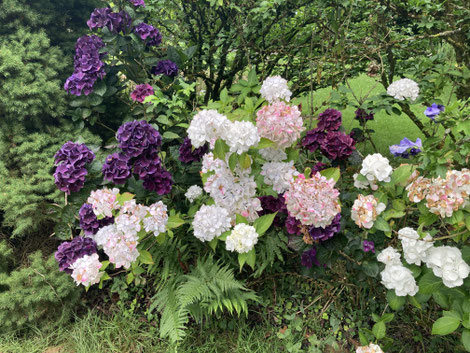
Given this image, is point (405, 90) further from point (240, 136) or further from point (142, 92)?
point (142, 92)

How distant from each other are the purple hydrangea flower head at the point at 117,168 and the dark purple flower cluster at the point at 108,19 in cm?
107

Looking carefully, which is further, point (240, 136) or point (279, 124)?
point (279, 124)

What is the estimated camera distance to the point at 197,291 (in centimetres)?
182

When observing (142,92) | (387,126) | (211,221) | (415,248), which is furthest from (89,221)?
(387,126)

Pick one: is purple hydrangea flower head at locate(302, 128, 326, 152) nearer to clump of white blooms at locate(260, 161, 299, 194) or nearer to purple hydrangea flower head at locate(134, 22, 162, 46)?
clump of white blooms at locate(260, 161, 299, 194)

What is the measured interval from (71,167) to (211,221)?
3.15ft

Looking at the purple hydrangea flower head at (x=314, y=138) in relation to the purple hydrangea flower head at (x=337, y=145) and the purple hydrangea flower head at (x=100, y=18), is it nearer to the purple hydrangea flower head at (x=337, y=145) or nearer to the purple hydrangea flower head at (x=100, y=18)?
the purple hydrangea flower head at (x=337, y=145)

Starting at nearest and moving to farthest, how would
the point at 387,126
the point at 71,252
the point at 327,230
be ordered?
the point at 327,230 → the point at 71,252 → the point at 387,126

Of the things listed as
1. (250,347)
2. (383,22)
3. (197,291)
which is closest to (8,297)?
(197,291)

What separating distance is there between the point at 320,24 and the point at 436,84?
3.80ft

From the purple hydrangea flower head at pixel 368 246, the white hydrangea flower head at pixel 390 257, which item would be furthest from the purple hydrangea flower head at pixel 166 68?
the white hydrangea flower head at pixel 390 257

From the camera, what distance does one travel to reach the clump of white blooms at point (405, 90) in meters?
2.10

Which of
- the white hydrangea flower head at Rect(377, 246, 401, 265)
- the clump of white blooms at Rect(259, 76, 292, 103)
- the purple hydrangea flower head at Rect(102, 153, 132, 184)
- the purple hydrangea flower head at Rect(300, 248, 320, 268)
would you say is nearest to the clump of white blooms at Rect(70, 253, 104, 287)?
the purple hydrangea flower head at Rect(102, 153, 132, 184)

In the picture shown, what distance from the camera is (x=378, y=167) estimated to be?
59.5 inches
